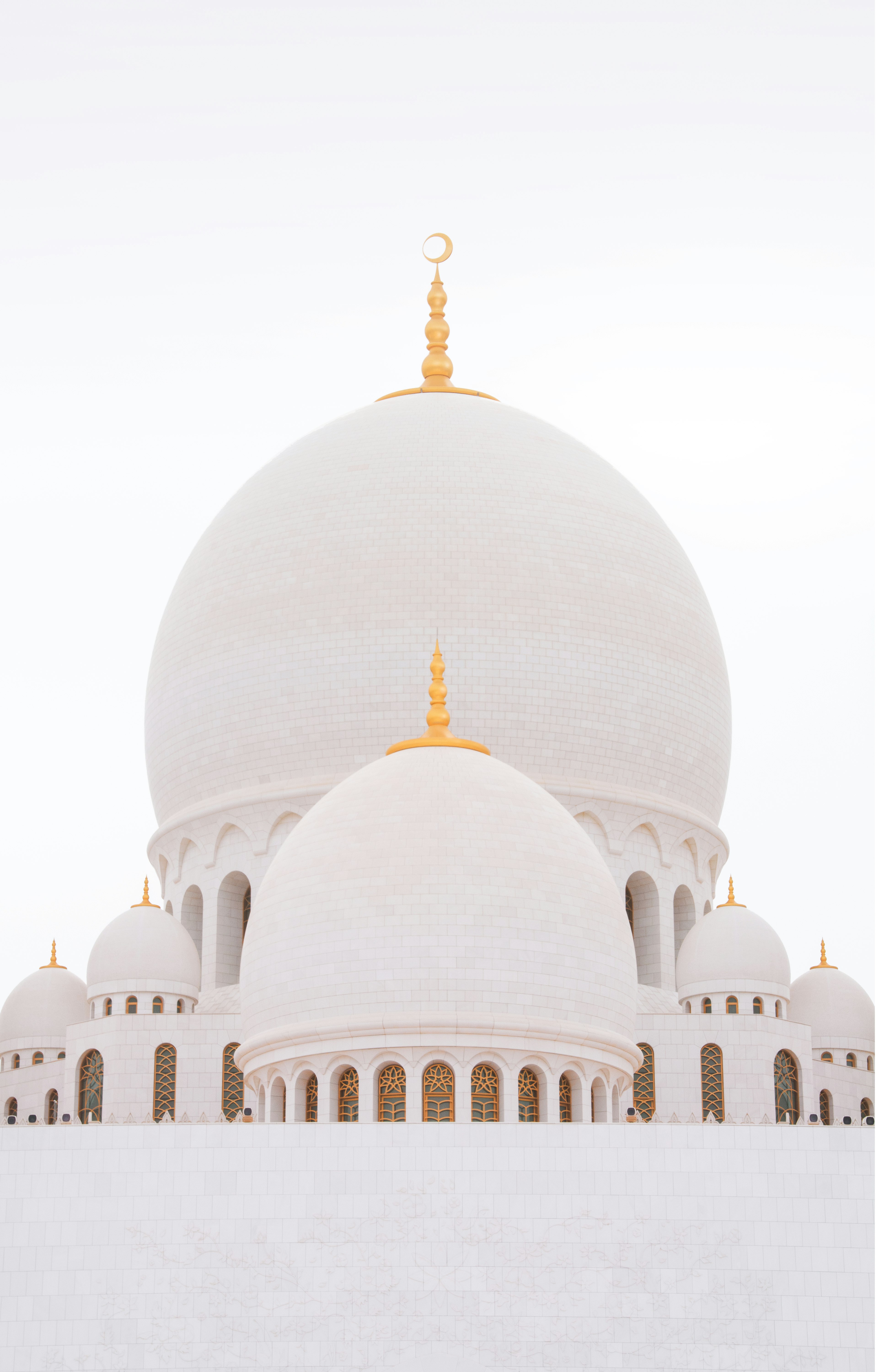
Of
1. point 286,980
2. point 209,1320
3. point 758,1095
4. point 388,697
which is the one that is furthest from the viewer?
point 388,697

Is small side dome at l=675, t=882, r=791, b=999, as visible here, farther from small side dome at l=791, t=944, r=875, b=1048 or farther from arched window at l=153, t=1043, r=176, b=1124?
arched window at l=153, t=1043, r=176, b=1124

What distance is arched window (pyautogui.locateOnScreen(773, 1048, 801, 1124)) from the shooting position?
3108 centimetres

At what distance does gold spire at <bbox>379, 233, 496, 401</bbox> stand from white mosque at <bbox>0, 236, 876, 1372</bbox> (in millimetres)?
119

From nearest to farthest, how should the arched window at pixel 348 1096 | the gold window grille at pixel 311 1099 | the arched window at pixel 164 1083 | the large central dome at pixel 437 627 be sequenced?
the arched window at pixel 348 1096
the gold window grille at pixel 311 1099
the arched window at pixel 164 1083
the large central dome at pixel 437 627

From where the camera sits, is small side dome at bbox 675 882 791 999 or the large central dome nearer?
small side dome at bbox 675 882 791 999

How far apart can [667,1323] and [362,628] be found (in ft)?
45.1

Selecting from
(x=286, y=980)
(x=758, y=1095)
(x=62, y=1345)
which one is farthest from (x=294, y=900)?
(x=758, y=1095)

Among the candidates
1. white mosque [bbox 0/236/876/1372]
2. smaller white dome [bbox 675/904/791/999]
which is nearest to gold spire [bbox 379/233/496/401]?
white mosque [bbox 0/236/876/1372]

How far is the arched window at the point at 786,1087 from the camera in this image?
31.1m

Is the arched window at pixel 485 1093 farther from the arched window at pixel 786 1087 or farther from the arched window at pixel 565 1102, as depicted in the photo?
the arched window at pixel 786 1087

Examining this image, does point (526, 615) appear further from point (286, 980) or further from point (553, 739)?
point (286, 980)

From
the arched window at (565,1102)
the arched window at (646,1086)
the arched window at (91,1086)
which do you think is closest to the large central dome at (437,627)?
the arched window at (646,1086)

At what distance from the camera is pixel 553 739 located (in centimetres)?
3334

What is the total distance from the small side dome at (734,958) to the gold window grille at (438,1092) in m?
7.16
